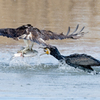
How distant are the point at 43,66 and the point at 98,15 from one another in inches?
380

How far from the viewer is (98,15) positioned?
18.1m

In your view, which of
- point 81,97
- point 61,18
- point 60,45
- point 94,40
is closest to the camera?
point 81,97

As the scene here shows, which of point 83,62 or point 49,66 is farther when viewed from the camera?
point 49,66

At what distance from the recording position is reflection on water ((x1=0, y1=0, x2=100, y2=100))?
6.92 meters

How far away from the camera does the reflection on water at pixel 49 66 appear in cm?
692

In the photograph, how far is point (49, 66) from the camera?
9.08 metres

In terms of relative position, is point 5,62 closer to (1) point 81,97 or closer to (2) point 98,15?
(1) point 81,97

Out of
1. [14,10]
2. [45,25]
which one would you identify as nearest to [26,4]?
[14,10]

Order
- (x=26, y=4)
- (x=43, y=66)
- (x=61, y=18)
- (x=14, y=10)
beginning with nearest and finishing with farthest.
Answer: (x=43, y=66) < (x=61, y=18) < (x=14, y=10) < (x=26, y=4)

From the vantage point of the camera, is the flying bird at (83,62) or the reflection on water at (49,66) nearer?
the reflection on water at (49,66)

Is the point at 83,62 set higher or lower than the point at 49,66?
higher

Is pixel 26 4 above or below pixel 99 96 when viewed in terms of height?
above

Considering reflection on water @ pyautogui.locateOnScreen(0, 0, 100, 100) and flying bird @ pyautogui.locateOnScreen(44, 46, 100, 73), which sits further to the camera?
flying bird @ pyautogui.locateOnScreen(44, 46, 100, 73)

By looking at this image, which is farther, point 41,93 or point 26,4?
point 26,4
